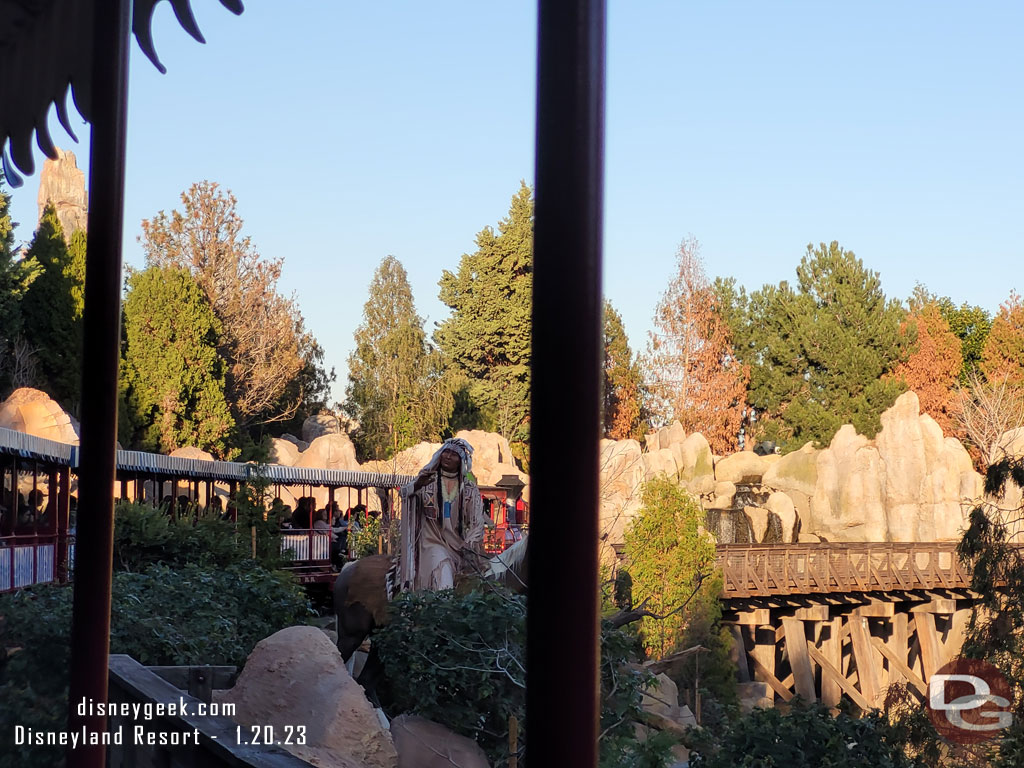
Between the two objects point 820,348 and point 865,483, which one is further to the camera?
point 820,348

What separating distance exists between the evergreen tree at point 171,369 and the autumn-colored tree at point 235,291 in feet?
5.82

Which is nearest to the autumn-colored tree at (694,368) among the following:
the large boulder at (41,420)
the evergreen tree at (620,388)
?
the evergreen tree at (620,388)

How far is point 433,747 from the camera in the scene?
5.89 m

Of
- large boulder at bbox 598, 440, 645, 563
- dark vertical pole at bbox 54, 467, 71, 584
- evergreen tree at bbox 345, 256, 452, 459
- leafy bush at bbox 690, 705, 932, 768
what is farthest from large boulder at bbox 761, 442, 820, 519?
leafy bush at bbox 690, 705, 932, 768

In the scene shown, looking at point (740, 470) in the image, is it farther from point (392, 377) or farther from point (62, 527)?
point (62, 527)

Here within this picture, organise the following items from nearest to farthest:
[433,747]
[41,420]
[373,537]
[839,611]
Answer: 1. [433,747]
2. [373,537]
3. [41,420]
4. [839,611]

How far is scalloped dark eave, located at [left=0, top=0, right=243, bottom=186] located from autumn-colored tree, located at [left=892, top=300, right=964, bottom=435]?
42.7 metres

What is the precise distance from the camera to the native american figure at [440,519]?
768 cm

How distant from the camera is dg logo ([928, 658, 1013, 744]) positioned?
33.8ft

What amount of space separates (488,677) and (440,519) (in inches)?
79.2

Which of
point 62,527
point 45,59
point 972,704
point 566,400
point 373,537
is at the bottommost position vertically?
point 972,704

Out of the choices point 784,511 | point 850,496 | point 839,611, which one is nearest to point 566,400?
point 839,611

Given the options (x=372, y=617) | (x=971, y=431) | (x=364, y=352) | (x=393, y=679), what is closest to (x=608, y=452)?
(x=364, y=352)

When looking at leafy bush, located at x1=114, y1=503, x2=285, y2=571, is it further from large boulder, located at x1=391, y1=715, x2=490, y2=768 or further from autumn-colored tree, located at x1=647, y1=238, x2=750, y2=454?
autumn-colored tree, located at x1=647, y1=238, x2=750, y2=454
